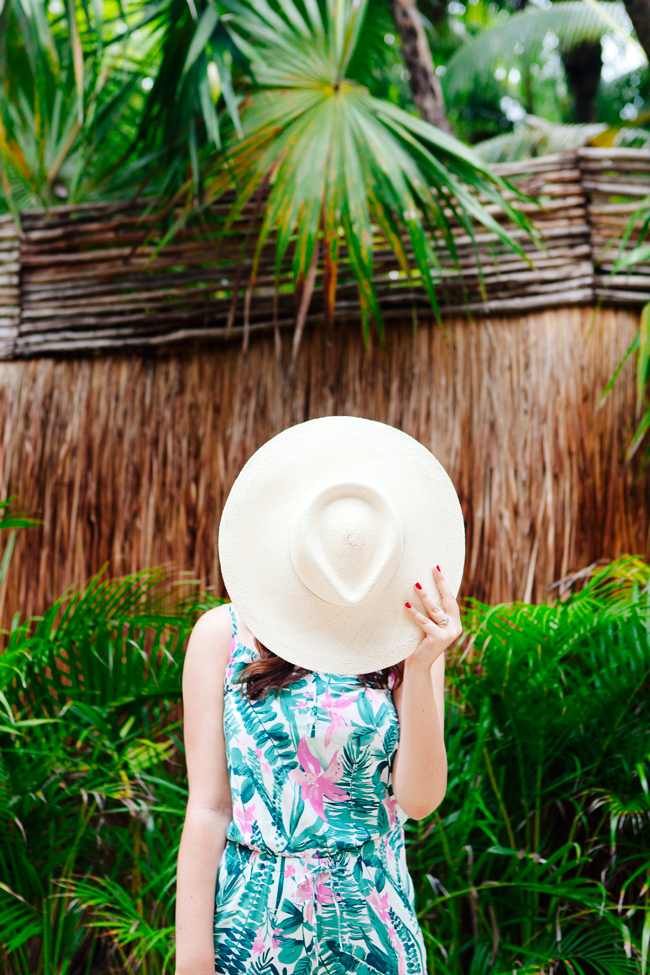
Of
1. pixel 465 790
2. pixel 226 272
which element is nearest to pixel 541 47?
pixel 226 272

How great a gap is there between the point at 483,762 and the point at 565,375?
1.26 m

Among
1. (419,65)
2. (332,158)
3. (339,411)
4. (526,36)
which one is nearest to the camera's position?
(332,158)

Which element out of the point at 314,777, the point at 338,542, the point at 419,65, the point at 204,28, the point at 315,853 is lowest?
the point at 315,853

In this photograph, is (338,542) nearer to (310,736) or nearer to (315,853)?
(310,736)

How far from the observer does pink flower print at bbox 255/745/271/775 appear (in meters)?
1.01

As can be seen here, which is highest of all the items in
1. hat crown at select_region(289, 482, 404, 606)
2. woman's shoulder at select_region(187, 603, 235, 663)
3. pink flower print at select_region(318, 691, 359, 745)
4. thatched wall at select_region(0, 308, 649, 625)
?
thatched wall at select_region(0, 308, 649, 625)

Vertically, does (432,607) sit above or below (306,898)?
above

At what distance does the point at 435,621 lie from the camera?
0.95 meters

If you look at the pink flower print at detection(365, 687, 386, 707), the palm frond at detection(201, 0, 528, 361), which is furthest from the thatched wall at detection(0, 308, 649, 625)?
the pink flower print at detection(365, 687, 386, 707)

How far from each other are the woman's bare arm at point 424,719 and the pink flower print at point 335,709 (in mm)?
81

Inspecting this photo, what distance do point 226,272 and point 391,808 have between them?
1.92 meters

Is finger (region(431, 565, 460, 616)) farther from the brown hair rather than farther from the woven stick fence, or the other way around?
the woven stick fence

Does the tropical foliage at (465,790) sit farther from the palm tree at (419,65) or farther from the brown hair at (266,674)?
the palm tree at (419,65)

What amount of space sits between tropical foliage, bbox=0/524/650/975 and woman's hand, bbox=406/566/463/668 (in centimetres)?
72
